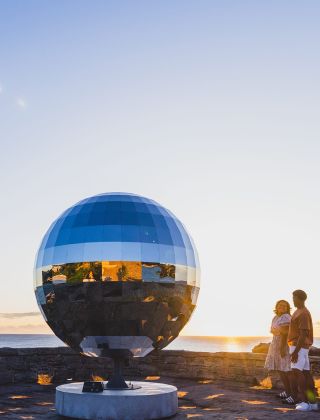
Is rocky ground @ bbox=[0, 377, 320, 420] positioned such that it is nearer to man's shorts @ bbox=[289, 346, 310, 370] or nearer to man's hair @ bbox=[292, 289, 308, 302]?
man's shorts @ bbox=[289, 346, 310, 370]

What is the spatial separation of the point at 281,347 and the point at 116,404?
313cm

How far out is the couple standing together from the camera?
786cm

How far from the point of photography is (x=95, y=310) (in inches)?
280

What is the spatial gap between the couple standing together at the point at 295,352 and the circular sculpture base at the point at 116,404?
204 centimetres

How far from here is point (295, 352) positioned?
25.7 feet

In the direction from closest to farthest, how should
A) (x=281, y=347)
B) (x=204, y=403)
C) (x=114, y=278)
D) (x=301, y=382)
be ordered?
1. (x=114, y=278)
2. (x=301, y=382)
3. (x=281, y=347)
4. (x=204, y=403)

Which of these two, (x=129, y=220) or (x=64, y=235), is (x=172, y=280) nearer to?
(x=129, y=220)

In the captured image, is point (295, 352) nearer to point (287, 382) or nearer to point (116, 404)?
point (287, 382)

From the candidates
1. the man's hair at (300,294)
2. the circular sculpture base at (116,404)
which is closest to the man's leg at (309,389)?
the man's hair at (300,294)

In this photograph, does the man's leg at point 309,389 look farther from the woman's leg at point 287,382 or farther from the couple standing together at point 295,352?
A: the woman's leg at point 287,382

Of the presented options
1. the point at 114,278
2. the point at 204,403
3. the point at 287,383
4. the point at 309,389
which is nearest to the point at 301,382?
the point at 309,389

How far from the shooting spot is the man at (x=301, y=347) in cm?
784

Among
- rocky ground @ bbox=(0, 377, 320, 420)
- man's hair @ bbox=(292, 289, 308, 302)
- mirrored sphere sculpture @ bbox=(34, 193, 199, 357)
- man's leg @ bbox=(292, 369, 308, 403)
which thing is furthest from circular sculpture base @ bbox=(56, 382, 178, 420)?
man's hair @ bbox=(292, 289, 308, 302)

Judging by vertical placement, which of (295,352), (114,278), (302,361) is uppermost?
(114,278)
